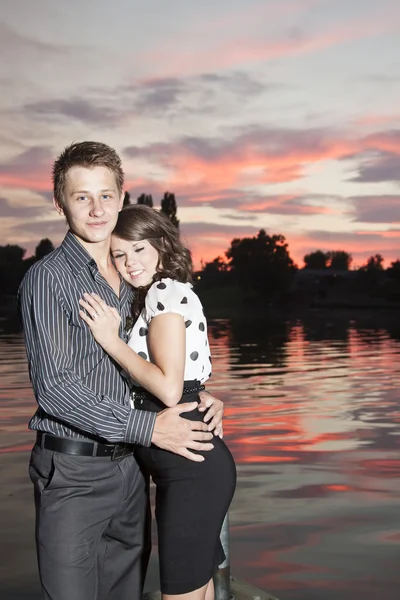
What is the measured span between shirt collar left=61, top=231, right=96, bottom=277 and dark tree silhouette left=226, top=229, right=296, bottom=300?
114 meters

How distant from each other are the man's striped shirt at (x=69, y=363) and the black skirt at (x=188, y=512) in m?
0.19

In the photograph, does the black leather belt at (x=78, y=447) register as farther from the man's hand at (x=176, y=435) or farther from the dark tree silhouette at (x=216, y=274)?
the dark tree silhouette at (x=216, y=274)

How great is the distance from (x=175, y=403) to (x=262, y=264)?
401ft

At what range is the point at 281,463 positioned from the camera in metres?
8.99

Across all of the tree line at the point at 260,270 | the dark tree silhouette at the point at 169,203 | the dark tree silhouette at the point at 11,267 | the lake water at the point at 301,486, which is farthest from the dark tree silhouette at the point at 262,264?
the lake water at the point at 301,486

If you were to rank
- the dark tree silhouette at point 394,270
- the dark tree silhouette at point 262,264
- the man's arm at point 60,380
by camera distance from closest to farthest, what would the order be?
the man's arm at point 60,380 < the dark tree silhouette at point 394,270 < the dark tree silhouette at point 262,264

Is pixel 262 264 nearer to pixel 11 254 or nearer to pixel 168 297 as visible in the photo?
pixel 11 254

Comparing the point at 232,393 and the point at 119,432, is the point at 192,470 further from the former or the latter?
the point at 232,393

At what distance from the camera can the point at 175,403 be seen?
3221mm

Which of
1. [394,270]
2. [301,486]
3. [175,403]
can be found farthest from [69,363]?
[394,270]

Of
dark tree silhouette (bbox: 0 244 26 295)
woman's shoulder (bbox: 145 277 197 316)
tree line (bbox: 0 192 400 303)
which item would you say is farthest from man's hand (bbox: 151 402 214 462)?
dark tree silhouette (bbox: 0 244 26 295)

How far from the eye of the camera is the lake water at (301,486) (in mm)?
5680

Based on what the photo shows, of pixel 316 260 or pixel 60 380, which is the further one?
pixel 316 260

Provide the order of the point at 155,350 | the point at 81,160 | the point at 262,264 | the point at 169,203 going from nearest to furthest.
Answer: the point at 155,350 → the point at 81,160 → the point at 169,203 → the point at 262,264
